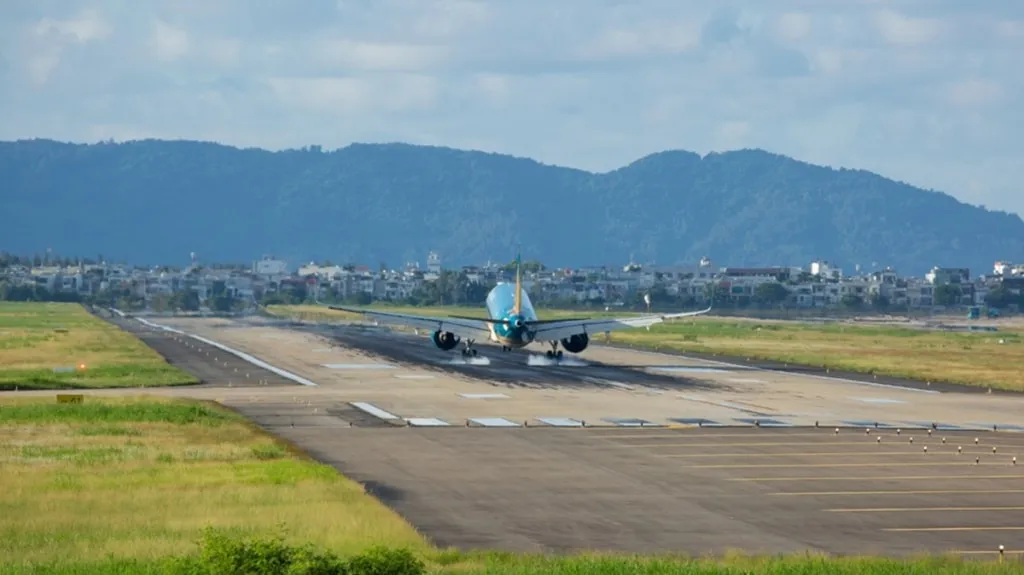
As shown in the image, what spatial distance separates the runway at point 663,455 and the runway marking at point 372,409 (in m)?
0.14

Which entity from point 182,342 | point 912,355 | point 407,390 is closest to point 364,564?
point 407,390

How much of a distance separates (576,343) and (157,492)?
68.0 m

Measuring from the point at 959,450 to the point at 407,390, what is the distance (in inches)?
1265

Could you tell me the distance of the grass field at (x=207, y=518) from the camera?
3012cm

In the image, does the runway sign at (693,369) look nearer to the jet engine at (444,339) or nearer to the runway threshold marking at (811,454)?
the jet engine at (444,339)

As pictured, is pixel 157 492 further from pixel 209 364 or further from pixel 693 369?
pixel 693 369

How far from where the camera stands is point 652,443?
5594cm

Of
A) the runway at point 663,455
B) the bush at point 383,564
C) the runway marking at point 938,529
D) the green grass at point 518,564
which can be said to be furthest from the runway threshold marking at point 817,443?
the bush at point 383,564

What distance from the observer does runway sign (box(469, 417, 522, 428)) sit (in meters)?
61.3

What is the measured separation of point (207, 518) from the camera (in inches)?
1454

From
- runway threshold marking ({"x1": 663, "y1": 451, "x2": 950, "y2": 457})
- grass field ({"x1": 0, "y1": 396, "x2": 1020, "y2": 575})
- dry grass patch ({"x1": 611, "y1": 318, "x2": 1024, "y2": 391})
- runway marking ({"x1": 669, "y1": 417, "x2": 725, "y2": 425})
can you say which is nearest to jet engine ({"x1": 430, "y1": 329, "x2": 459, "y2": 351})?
dry grass patch ({"x1": 611, "y1": 318, "x2": 1024, "y2": 391})

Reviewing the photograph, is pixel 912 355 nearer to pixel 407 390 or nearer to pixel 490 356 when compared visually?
pixel 490 356

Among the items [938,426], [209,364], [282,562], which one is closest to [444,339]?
[209,364]

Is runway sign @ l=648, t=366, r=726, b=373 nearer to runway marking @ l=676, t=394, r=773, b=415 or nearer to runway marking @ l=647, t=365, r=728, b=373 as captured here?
runway marking @ l=647, t=365, r=728, b=373
